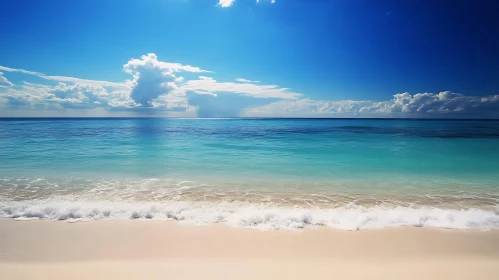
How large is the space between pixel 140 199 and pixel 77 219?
1.92 metres

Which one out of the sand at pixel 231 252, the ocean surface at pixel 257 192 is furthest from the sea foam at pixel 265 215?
the sand at pixel 231 252

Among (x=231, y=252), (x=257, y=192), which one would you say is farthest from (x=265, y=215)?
(x=257, y=192)

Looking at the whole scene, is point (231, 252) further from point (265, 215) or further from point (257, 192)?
point (257, 192)

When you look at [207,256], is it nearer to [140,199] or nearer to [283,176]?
[140,199]

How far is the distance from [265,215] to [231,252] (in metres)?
1.71

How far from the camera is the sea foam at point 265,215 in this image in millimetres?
5734

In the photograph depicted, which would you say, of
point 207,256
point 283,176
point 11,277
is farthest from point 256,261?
point 283,176

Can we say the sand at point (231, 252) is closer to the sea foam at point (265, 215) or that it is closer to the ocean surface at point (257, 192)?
the sea foam at point (265, 215)

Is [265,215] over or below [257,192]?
over

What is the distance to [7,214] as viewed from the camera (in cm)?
617

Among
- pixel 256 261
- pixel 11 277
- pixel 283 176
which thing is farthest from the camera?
pixel 283 176

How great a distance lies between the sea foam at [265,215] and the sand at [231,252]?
0.32 meters

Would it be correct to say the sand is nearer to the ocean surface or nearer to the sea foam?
the sea foam

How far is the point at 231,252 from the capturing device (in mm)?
4531
